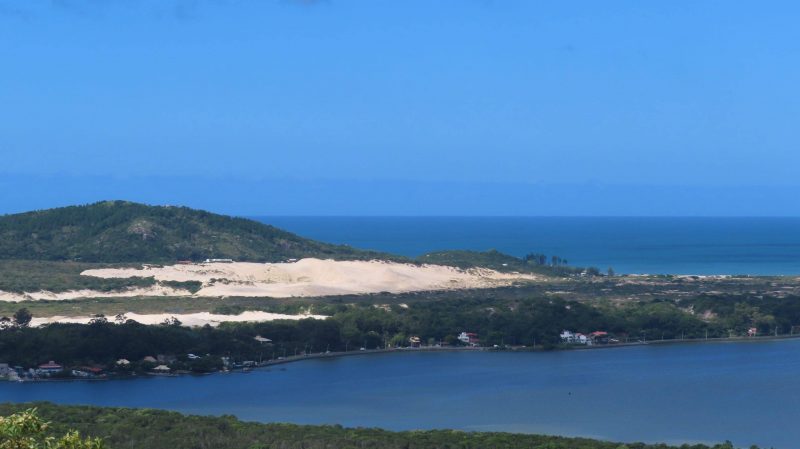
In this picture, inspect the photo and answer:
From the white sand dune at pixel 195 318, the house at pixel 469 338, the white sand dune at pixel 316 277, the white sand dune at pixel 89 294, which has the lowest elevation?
the house at pixel 469 338

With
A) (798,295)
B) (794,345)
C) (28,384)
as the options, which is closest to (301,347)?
(28,384)

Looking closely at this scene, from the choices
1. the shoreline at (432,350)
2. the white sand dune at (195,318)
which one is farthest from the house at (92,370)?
the white sand dune at (195,318)

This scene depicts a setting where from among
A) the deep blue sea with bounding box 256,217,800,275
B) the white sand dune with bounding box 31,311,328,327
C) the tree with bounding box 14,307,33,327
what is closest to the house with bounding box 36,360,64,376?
the tree with bounding box 14,307,33,327

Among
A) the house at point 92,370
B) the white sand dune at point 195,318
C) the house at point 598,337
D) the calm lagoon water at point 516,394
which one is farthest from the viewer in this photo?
the house at point 598,337

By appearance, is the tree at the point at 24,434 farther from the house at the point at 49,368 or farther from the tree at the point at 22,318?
the tree at the point at 22,318

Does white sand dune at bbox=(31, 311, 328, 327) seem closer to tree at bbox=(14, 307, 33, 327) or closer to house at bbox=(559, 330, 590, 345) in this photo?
tree at bbox=(14, 307, 33, 327)

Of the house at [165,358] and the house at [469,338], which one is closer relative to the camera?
the house at [165,358]

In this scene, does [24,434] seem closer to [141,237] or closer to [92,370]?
[92,370]

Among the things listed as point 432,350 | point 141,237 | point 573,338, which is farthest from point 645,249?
point 432,350

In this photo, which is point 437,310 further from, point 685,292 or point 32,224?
point 32,224
